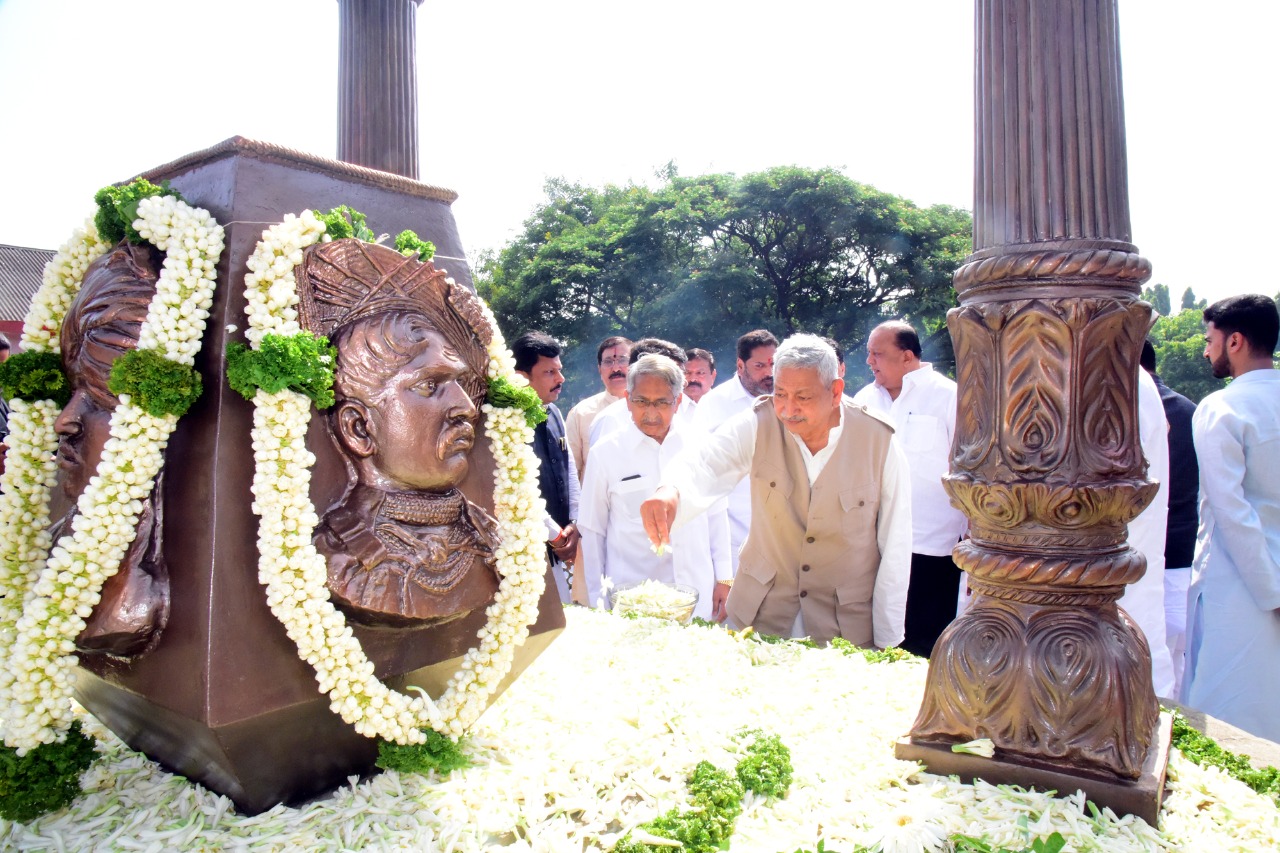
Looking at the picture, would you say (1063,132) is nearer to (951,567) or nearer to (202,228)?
(202,228)

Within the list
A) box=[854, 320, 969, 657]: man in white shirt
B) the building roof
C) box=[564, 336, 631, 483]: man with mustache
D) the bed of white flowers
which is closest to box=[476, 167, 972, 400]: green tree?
the building roof

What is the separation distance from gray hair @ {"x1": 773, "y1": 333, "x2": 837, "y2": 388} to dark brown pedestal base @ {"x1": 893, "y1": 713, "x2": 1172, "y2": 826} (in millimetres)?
1574

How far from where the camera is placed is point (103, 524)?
1.92 metres

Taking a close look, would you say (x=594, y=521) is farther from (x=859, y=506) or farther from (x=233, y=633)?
(x=233, y=633)

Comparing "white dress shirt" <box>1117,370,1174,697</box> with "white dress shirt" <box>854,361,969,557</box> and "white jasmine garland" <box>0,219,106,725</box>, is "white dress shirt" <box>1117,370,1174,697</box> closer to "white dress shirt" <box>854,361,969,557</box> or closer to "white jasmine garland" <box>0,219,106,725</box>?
"white dress shirt" <box>854,361,969,557</box>

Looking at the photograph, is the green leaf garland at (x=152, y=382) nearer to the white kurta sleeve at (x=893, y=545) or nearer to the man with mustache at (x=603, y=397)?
the white kurta sleeve at (x=893, y=545)

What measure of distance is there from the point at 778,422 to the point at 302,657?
2.42 metres

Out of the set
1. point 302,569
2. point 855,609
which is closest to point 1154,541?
point 855,609

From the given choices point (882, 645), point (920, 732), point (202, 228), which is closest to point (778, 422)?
point (882, 645)

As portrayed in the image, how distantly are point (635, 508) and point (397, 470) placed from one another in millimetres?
2672

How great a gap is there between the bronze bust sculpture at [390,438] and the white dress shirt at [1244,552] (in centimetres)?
366

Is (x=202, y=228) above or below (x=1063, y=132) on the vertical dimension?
below

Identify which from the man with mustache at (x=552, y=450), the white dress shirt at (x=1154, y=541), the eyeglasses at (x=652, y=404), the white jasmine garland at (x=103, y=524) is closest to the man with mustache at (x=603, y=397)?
the man with mustache at (x=552, y=450)

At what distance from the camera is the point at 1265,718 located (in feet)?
13.1
